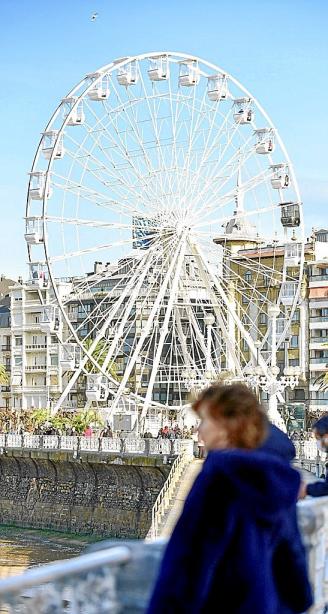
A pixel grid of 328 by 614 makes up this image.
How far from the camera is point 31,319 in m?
121

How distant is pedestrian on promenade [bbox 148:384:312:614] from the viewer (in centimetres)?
588

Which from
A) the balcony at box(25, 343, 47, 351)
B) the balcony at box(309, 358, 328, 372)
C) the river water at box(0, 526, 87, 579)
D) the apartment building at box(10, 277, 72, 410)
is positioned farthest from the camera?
the balcony at box(25, 343, 47, 351)

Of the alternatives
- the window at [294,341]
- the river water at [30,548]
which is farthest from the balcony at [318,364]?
the river water at [30,548]

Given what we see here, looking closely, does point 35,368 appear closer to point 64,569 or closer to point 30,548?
point 30,548

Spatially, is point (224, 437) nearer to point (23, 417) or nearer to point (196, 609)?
point (196, 609)

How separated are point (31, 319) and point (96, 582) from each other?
11469 centimetres

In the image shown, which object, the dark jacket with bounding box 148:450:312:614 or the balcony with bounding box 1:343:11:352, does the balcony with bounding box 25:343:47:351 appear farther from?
the dark jacket with bounding box 148:450:312:614

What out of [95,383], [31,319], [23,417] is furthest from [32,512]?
[31,319]

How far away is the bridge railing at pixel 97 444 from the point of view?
6122 cm

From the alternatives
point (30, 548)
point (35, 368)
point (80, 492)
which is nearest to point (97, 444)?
point (80, 492)

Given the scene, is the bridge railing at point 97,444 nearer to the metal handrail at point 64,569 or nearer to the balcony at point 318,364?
the balcony at point 318,364

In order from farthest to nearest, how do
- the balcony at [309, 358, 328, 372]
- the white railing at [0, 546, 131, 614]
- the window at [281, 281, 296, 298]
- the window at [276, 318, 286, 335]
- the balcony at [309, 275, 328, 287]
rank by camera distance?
the balcony at [309, 275, 328, 287] < the balcony at [309, 358, 328, 372] < the window at [276, 318, 286, 335] < the window at [281, 281, 296, 298] < the white railing at [0, 546, 131, 614]

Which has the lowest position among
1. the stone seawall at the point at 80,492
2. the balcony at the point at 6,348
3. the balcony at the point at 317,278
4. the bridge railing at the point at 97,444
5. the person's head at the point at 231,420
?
the stone seawall at the point at 80,492

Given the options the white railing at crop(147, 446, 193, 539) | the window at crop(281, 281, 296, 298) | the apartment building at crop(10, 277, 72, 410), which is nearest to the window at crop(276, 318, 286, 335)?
the window at crop(281, 281, 296, 298)
